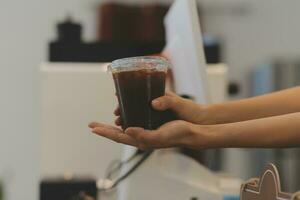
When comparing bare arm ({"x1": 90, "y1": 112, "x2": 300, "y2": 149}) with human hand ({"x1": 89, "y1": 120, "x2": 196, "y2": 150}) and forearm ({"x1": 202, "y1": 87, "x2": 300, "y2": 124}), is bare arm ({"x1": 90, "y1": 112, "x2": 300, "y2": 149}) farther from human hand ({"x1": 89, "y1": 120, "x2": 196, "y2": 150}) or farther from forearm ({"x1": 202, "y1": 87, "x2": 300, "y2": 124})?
forearm ({"x1": 202, "y1": 87, "x2": 300, "y2": 124})

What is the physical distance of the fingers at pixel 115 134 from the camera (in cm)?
82

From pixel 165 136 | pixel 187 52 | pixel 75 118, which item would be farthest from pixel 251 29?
pixel 165 136

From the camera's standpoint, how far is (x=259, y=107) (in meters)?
1.02

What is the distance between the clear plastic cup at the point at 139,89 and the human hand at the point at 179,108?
0.01 metres

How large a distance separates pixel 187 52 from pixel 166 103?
0.32 metres

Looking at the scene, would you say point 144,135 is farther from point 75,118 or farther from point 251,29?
point 251,29

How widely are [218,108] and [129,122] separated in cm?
24

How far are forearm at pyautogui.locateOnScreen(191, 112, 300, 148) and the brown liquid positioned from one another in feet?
0.23

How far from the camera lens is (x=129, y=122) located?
0.83 meters

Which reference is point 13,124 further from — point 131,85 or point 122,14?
point 131,85

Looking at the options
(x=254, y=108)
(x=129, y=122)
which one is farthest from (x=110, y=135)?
(x=254, y=108)

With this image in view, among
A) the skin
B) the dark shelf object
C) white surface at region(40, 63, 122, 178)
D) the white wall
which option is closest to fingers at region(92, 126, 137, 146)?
the skin

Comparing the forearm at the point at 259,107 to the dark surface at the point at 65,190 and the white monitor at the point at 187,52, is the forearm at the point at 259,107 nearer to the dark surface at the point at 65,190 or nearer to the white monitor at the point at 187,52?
the white monitor at the point at 187,52

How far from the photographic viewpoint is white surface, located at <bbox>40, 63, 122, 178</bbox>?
1565 millimetres
